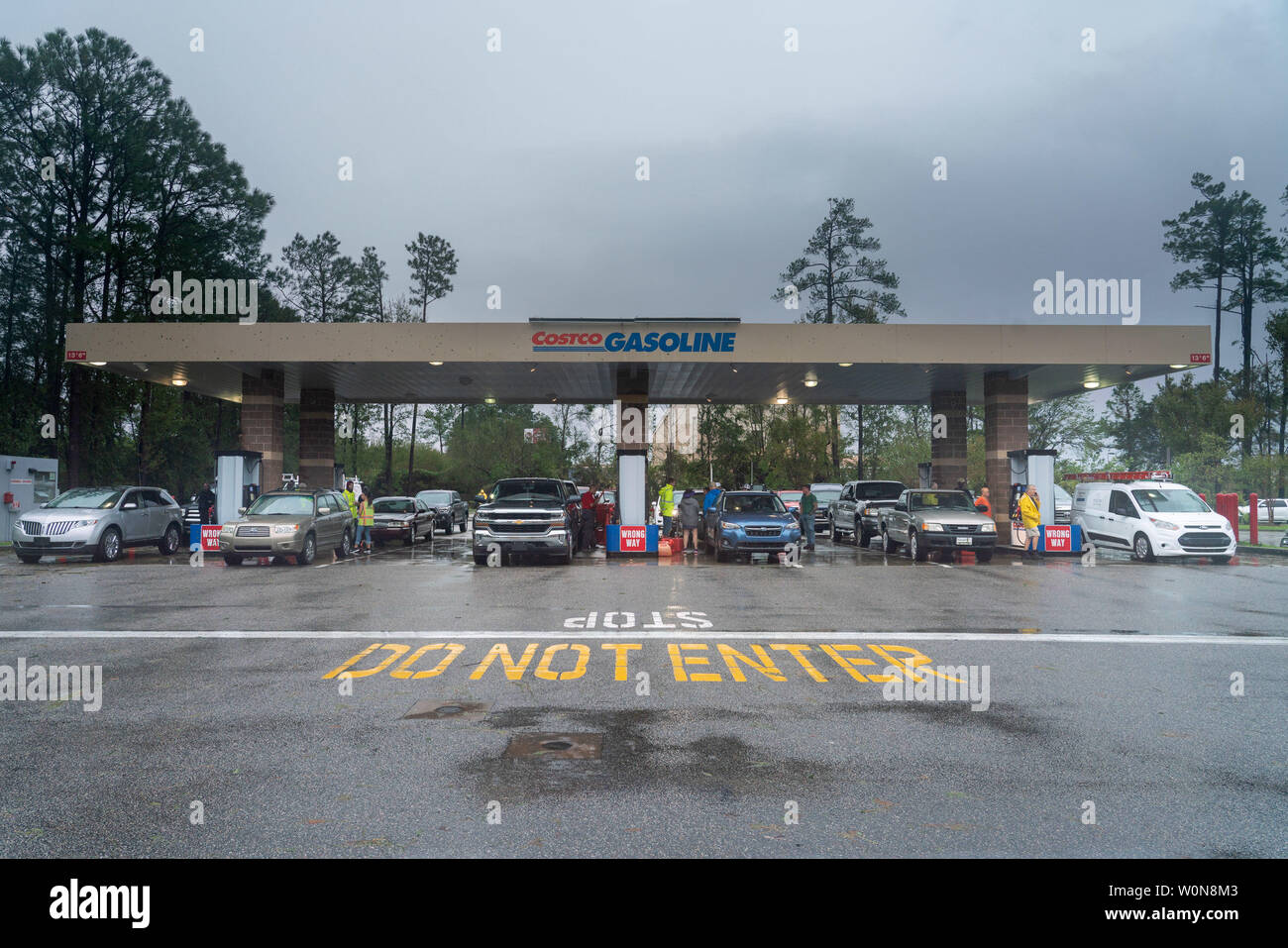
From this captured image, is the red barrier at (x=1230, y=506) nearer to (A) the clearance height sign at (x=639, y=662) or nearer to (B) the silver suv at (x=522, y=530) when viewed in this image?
(B) the silver suv at (x=522, y=530)

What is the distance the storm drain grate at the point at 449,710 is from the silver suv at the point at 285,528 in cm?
1344

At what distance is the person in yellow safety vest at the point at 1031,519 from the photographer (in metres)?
23.0

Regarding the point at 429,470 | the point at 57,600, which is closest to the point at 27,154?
the point at 57,600

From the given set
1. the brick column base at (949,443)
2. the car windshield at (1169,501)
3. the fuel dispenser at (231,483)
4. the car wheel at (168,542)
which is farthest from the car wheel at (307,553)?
the car windshield at (1169,501)

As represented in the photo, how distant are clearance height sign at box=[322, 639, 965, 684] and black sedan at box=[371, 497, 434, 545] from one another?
19404 mm

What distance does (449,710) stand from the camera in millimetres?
6922

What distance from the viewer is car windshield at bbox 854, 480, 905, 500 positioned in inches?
1091

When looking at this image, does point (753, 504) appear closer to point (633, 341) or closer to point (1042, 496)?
point (633, 341)

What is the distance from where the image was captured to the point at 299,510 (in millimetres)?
20281

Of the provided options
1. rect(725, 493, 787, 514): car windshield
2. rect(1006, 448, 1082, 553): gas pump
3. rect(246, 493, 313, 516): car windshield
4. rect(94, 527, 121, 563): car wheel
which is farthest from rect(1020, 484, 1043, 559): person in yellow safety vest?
rect(94, 527, 121, 563): car wheel

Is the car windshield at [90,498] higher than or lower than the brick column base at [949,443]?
lower

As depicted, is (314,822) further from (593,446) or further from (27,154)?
(593,446)

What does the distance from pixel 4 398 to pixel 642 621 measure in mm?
39102

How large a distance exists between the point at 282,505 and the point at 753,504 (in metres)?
11.0
